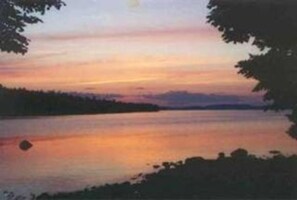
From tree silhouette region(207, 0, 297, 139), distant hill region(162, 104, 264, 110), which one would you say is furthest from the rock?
tree silhouette region(207, 0, 297, 139)

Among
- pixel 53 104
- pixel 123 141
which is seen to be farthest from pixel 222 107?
pixel 53 104

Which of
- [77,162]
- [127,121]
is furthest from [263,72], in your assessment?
[77,162]

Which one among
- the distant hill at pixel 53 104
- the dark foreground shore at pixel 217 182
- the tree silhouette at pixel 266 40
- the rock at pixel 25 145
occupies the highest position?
the tree silhouette at pixel 266 40

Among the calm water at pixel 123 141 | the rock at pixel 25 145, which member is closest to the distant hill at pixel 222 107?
the calm water at pixel 123 141

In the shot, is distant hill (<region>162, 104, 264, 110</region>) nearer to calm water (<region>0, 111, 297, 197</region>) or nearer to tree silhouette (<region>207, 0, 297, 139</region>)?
calm water (<region>0, 111, 297, 197</region>)

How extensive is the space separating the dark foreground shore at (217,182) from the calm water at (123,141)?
0.07 meters

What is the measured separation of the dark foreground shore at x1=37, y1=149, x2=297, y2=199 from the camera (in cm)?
648

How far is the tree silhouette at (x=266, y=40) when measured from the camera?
6.39 meters

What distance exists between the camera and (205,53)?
6.48 meters

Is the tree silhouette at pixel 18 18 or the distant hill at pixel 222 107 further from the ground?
the tree silhouette at pixel 18 18

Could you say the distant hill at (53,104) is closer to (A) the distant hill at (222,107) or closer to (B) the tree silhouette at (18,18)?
(A) the distant hill at (222,107)

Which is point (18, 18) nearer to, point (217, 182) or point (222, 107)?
point (222, 107)

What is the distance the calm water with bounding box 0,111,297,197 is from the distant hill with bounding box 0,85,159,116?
70 millimetres

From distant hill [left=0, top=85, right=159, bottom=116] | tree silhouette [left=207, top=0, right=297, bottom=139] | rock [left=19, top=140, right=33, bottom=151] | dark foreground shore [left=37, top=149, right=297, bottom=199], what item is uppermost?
tree silhouette [left=207, top=0, right=297, bottom=139]
